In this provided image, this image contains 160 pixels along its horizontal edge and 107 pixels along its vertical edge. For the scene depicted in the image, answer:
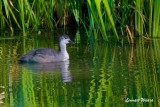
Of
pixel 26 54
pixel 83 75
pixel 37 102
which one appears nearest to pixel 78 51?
pixel 26 54

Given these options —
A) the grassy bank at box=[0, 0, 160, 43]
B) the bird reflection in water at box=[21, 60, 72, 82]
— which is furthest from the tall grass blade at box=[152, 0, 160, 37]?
the bird reflection in water at box=[21, 60, 72, 82]

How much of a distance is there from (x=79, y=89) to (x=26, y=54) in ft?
10.7

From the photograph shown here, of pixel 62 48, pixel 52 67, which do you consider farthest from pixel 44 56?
pixel 62 48

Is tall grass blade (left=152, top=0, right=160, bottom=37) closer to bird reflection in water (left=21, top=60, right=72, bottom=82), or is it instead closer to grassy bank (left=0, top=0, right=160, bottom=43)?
grassy bank (left=0, top=0, right=160, bottom=43)

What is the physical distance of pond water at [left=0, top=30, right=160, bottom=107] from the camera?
8.09 m

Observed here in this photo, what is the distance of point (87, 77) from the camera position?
976cm

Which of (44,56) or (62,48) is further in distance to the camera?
(62,48)

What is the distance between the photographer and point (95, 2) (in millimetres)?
11820

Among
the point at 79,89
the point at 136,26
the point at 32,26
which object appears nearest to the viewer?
the point at 79,89

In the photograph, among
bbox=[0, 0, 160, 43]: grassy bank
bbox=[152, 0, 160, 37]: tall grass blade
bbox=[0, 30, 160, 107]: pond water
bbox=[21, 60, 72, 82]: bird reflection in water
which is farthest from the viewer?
bbox=[152, 0, 160, 37]: tall grass blade

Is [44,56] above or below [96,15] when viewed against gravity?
below

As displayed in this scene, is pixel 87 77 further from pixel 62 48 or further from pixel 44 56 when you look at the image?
pixel 62 48

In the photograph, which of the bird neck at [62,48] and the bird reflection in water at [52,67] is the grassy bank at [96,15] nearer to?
the bird neck at [62,48]

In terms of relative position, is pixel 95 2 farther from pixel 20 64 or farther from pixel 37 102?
pixel 37 102
